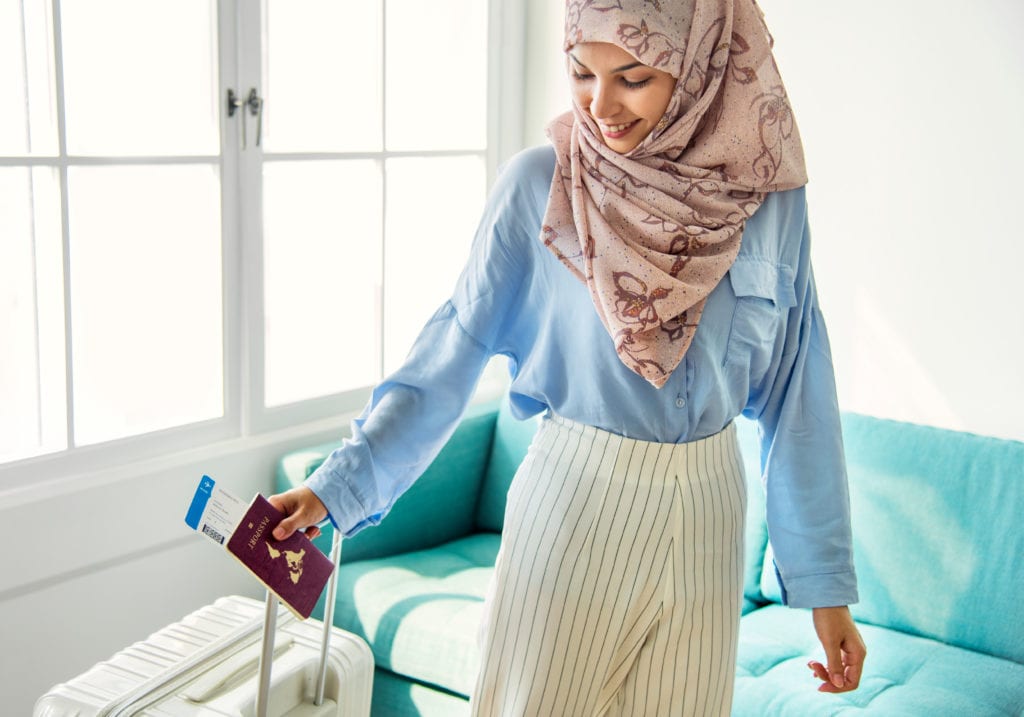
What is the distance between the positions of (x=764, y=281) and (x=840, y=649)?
46 cm

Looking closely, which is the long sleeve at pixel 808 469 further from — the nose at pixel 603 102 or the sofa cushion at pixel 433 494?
the sofa cushion at pixel 433 494

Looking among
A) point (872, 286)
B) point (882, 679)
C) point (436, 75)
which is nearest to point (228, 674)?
point (882, 679)

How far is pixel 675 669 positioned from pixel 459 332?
1.52 feet

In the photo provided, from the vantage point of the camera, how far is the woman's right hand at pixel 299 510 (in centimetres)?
127

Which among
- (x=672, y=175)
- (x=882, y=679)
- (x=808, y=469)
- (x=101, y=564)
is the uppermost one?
(x=672, y=175)

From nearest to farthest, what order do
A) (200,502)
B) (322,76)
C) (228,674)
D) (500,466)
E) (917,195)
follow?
(200,502), (228,674), (917,195), (322,76), (500,466)

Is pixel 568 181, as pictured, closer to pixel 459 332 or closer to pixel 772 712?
pixel 459 332

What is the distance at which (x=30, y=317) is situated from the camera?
6.82 feet

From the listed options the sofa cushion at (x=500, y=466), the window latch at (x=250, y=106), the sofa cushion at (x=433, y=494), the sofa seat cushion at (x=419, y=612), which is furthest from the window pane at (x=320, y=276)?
the sofa seat cushion at (x=419, y=612)

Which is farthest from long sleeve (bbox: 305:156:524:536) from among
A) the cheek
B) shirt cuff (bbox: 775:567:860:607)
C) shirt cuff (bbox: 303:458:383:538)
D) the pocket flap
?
shirt cuff (bbox: 775:567:860:607)

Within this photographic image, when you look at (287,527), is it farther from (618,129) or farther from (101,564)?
(101,564)

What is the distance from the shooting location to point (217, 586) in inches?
96.8

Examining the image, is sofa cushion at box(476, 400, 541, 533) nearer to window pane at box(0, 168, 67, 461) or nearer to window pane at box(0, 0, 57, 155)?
window pane at box(0, 168, 67, 461)

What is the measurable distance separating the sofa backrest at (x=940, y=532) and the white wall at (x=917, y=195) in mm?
218
